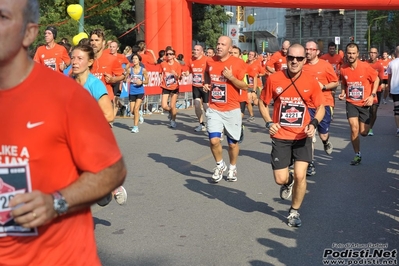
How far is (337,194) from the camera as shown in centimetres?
919

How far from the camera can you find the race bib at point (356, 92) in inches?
483

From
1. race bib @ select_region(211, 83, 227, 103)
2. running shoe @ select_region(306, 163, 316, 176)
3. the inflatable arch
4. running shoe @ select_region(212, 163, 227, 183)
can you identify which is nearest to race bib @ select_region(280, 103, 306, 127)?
running shoe @ select_region(212, 163, 227, 183)

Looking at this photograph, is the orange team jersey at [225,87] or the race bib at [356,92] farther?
the race bib at [356,92]

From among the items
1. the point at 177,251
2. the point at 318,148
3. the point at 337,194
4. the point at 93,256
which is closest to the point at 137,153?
the point at 318,148

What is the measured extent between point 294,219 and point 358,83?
5.41 metres

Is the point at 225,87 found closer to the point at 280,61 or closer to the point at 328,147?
the point at 328,147

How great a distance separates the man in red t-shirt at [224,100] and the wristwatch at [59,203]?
25.5ft

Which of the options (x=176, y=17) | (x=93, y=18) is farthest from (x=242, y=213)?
(x=93, y=18)

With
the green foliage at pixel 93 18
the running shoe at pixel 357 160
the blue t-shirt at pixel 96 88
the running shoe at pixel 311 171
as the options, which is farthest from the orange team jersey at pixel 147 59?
the blue t-shirt at pixel 96 88

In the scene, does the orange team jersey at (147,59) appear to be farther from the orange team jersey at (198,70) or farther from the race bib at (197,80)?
the race bib at (197,80)

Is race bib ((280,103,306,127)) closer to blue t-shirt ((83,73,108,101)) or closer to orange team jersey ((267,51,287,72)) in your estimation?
blue t-shirt ((83,73,108,101))

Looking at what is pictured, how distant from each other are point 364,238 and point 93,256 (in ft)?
→ 14.7

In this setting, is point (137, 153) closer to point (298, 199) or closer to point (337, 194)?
point (337, 194)

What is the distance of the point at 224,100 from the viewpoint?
35.0 ft
